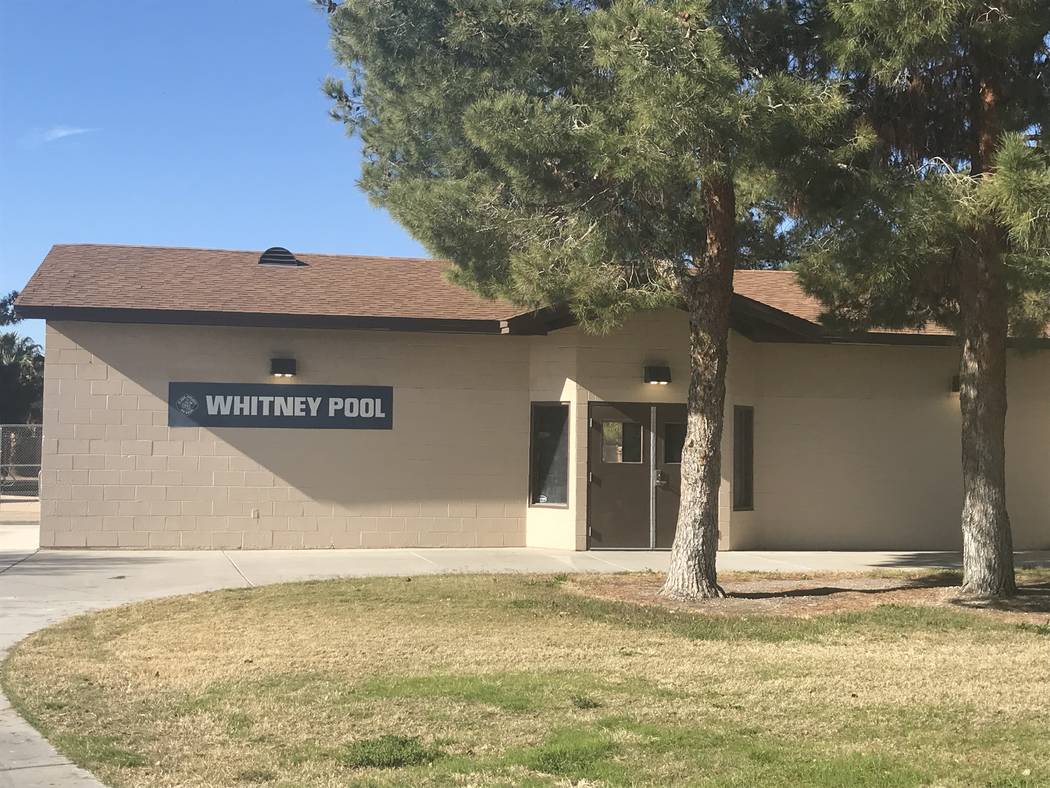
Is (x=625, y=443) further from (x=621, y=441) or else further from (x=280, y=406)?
(x=280, y=406)

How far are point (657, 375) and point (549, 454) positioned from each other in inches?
79.9

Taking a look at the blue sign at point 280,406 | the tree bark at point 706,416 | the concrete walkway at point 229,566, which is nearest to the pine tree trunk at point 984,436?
the tree bark at point 706,416

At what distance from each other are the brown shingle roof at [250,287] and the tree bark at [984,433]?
3179 millimetres

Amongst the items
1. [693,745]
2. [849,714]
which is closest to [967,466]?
[849,714]

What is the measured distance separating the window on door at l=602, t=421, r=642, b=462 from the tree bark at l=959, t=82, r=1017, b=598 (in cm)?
578

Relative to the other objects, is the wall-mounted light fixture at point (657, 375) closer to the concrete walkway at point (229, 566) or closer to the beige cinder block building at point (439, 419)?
the beige cinder block building at point (439, 419)

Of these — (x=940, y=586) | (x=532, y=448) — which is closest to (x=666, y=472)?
(x=532, y=448)

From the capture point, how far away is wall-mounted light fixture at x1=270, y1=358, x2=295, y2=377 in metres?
15.8

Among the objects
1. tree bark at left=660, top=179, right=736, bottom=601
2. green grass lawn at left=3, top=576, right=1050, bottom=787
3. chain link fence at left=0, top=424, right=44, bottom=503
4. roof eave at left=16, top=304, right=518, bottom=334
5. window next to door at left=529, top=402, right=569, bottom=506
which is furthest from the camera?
chain link fence at left=0, top=424, right=44, bottom=503

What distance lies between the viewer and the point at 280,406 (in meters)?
16.0

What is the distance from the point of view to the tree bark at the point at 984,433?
11414mm

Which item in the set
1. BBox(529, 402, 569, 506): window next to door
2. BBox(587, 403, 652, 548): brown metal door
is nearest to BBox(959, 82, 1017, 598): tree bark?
BBox(587, 403, 652, 548): brown metal door

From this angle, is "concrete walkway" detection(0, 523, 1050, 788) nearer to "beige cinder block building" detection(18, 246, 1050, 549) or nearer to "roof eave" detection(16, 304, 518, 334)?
"beige cinder block building" detection(18, 246, 1050, 549)

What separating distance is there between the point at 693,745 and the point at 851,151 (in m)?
6.10
